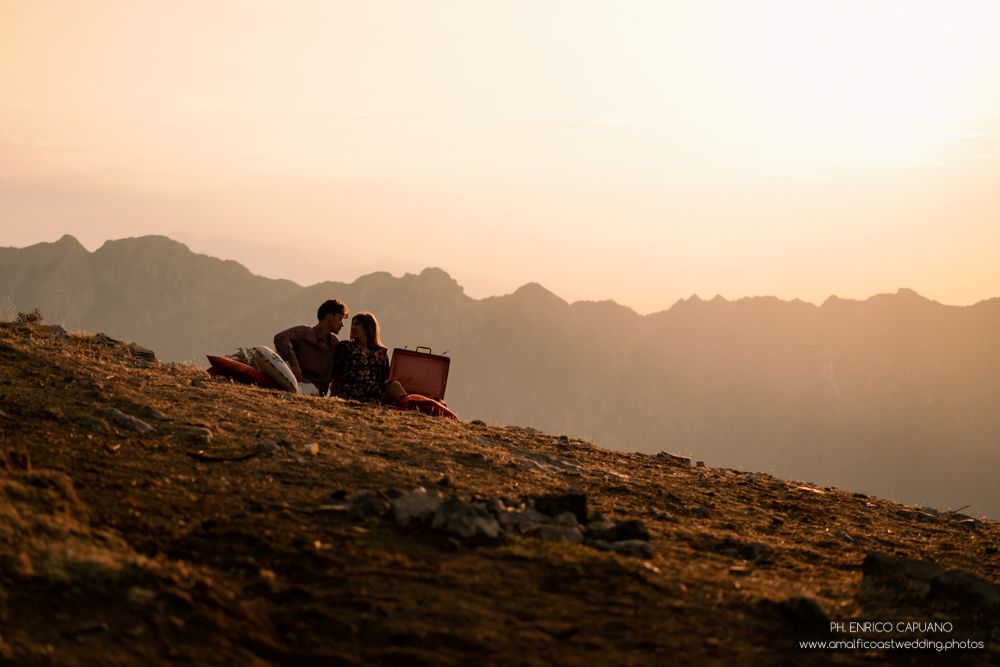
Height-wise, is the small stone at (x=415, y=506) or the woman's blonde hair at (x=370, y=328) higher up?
the woman's blonde hair at (x=370, y=328)

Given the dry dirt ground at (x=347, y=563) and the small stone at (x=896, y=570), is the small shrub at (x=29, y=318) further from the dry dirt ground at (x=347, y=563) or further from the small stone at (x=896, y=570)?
the small stone at (x=896, y=570)

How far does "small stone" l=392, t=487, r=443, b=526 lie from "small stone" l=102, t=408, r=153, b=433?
119 inches

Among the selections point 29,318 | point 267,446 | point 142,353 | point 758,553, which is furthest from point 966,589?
point 29,318

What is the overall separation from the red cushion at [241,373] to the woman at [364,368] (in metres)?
1.37

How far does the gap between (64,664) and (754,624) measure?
3460 millimetres

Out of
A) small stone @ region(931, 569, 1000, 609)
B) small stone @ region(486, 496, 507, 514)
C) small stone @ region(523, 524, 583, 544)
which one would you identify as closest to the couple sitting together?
small stone @ region(486, 496, 507, 514)

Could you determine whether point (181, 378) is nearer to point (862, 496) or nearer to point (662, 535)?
point (662, 535)

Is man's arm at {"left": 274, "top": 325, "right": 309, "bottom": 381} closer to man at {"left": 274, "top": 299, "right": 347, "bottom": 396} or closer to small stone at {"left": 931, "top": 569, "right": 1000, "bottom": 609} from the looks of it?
man at {"left": 274, "top": 299, "right": 347, "bottom": 396}

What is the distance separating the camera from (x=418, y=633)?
3.62m

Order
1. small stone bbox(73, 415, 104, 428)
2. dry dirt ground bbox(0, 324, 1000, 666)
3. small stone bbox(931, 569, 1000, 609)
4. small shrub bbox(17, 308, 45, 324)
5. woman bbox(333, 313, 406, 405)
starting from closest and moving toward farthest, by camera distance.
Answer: dry dirt ground bbox(0, 324, 1000, 666) < small stone bbox(931, 569, 1000, 609) < small stone bbox(73, 415, 104, 428) < woman bbox(333, 313, 406, 405) < small shrub bbox(17, 308, 45, 324)

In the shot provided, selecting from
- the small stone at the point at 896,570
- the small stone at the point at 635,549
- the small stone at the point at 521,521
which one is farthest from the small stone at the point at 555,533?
the small stone at the point at 896,570

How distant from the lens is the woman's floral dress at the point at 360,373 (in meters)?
12.8

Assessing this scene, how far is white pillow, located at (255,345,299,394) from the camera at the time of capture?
1169cm

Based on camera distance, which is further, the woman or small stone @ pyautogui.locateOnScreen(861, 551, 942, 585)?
the woman
